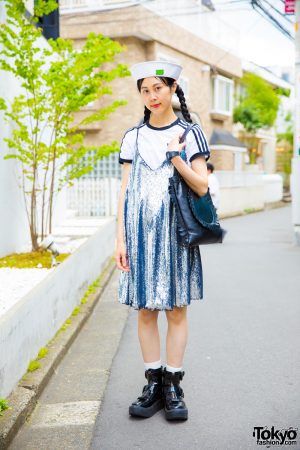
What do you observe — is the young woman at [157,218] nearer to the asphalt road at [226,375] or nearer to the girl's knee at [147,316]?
the girl's knee at [147,316]

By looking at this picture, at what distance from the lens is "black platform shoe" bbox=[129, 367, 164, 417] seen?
3.57 meters

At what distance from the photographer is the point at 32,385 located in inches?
155

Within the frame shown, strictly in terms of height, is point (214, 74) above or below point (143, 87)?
above

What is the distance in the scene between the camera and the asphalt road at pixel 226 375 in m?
3.33

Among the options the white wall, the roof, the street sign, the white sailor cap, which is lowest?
the white wall

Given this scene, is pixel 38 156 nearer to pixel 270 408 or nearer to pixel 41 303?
pixel 41 303

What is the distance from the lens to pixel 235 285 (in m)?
8.14

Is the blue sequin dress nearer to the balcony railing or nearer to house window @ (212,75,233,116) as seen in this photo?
the balcony railing

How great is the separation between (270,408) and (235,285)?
4529 mm

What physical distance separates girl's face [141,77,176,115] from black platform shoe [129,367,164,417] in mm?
1568

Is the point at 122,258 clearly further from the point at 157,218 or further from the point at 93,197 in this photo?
the point at 93,197

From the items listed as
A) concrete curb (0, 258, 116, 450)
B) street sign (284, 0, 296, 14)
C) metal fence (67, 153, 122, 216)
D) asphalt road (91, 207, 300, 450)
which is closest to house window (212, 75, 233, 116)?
metal fence (67, 153, 122, 216)

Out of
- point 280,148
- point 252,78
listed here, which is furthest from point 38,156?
point 280,148

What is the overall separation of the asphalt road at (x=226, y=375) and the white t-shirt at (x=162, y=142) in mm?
1492
